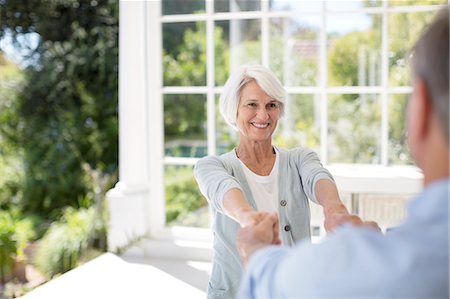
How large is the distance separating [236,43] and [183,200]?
1242 millimetres

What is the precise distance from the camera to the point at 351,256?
32.2 inches

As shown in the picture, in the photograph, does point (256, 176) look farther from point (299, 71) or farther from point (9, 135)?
point (9, 135)

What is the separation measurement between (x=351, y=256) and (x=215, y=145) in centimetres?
375

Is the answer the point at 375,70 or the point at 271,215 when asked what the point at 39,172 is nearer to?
the point at 375,70

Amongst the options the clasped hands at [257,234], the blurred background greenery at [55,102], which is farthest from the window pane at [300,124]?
the clasped hands at [257,234]

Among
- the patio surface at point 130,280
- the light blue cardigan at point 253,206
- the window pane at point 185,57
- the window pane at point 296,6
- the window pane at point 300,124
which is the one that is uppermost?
the window pane at point 296,6

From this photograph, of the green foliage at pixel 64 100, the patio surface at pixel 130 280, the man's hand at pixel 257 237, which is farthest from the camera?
the green foliage at pixel 64 100

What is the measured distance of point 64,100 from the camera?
6.80 m

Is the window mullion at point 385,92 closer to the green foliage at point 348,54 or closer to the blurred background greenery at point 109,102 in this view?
the blurred background greenery at point 109,102

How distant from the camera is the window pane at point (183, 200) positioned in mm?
4691

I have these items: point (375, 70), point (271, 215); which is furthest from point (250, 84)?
point (375, 70)

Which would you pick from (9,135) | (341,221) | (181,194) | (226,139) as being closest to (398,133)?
(226,139)

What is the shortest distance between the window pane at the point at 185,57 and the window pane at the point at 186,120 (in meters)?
0.15

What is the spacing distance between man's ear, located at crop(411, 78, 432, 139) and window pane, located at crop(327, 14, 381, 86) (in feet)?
13.5
